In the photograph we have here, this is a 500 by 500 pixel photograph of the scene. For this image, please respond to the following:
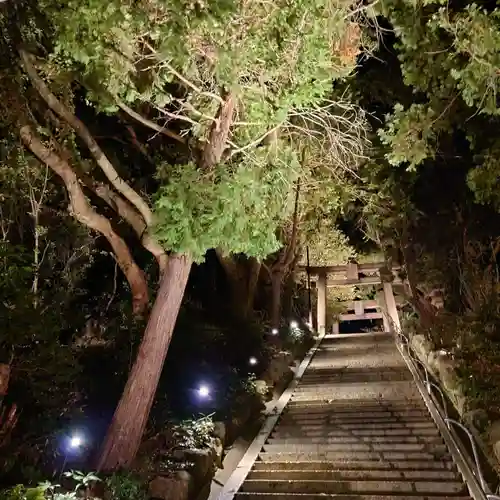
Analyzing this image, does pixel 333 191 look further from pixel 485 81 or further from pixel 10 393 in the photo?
pixel 10 393

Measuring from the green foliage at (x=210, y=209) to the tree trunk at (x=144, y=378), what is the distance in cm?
49

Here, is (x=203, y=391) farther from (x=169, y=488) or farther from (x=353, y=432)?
(x=169, y=488)

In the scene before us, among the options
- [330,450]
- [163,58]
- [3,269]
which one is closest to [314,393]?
[330,450]

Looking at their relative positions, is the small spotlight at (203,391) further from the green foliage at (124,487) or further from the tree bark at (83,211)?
the green foliage at (124,487)

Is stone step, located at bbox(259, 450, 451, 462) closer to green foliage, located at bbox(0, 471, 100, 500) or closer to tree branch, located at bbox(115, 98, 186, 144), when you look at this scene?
green foliage, located at bbox(0, 471, 100, 500)

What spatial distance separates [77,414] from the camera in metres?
6.73

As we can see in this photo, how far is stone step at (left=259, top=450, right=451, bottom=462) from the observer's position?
7.39 m

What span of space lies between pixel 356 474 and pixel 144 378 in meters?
3.30

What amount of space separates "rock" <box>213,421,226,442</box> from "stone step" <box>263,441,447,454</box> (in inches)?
32.7

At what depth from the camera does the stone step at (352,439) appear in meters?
8.05

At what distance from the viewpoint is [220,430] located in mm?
8055

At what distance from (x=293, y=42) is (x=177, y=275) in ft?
11.3

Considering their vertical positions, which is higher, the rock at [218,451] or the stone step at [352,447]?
the stone step at [352,447]

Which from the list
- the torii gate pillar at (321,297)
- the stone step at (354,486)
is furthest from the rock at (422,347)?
the torii gate pillar at (321,297)
